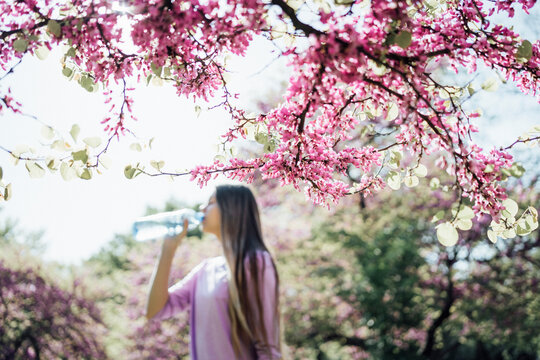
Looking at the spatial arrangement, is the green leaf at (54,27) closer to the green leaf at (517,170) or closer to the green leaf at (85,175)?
the green leaf at (85,175)

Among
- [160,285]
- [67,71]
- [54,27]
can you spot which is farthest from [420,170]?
[67,71]

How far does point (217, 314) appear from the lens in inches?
80.7

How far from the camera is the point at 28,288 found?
41.1ft

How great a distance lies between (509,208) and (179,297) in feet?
5.38

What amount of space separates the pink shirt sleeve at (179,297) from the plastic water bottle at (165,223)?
202mm

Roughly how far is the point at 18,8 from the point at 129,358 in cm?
1237

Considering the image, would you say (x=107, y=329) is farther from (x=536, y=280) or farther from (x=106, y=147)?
(x=106, y=147)

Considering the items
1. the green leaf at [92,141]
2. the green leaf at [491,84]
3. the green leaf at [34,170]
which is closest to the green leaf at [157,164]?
the green leaf at [92,141]

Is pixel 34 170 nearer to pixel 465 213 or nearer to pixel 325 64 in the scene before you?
pixel 325 64

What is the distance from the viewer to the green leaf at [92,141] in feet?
6.93

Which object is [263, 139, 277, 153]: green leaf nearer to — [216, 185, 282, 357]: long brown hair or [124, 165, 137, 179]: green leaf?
[216, 185, 282, 357]: long brown hair

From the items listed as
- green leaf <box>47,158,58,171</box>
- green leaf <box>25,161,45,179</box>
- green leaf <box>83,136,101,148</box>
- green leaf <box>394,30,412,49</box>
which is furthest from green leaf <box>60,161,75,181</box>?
green leaf <box>394,30,412,49</box>

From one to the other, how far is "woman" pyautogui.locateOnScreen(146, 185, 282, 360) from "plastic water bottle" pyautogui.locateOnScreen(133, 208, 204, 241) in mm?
33

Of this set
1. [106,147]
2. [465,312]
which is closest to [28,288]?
[465,312]
